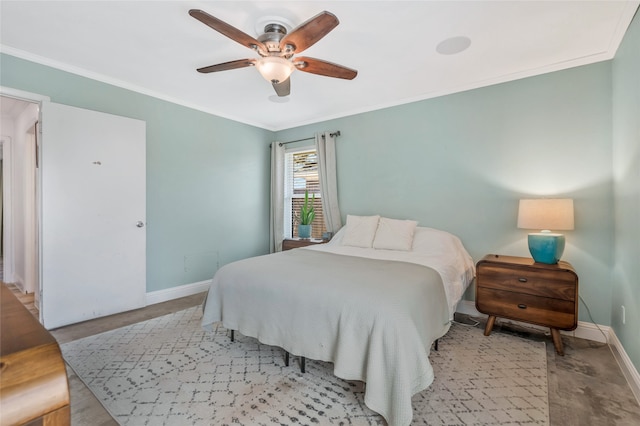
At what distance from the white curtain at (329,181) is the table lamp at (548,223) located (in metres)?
2.32

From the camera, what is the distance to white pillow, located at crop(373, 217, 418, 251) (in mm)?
3146

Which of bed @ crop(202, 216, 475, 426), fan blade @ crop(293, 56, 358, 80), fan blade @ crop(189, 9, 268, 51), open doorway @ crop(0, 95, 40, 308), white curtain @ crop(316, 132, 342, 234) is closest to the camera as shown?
bed @ crop(202, 216, 475, 426)

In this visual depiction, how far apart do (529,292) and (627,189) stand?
1.04m

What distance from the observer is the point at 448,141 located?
341 centimetres

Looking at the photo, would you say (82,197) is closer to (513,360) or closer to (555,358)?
(513,360)

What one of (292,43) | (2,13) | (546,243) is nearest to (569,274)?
(546,243)

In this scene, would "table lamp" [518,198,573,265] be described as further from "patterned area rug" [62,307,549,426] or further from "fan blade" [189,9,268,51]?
"fan blade" [189,9,268,51]

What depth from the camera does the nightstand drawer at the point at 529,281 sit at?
229cm

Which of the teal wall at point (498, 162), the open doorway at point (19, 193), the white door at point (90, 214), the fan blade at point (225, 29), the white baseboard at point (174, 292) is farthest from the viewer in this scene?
the open doorway at point (19, 193)

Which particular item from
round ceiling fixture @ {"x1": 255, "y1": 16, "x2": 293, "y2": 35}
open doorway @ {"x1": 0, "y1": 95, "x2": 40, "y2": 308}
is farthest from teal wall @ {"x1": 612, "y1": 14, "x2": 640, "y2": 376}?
open doorway @ {"x1": 0, "y1": 95, "x2": 40, "y2": 308}

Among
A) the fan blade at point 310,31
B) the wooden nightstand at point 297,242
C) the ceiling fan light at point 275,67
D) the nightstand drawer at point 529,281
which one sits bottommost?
the nightstand drawer at point 529,281

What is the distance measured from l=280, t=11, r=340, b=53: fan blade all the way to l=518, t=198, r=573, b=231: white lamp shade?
226 cm

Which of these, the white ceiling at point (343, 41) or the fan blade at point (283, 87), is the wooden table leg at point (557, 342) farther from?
the fan blade at point (283, 87)

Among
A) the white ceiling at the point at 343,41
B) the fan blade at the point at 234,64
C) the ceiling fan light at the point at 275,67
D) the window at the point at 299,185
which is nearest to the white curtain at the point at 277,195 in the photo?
the window at the point at 299,185
